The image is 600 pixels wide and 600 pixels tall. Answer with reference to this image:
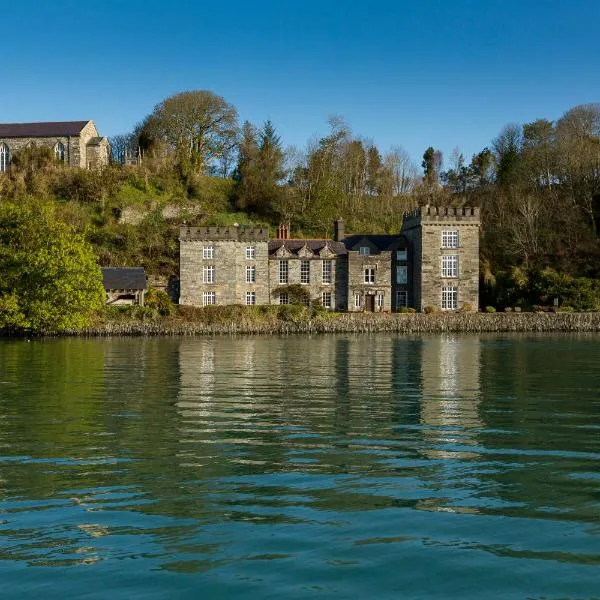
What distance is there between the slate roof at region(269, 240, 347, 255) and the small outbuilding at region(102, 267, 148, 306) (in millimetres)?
11422

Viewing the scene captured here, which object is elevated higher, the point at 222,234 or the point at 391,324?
the point at 222,234

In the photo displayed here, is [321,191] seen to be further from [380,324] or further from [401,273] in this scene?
[380,324]

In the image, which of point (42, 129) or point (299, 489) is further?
point (42, 129)

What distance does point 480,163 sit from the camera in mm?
93750

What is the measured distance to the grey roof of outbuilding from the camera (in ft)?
197

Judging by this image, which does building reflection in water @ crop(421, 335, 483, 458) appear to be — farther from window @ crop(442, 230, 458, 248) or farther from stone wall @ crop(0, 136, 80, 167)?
stone wall @ crop(0, 136, 80, 167)

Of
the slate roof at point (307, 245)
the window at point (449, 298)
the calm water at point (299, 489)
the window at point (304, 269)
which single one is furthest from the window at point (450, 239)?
the calm water at point (299, 489)

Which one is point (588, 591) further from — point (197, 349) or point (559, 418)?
point (197, 349)

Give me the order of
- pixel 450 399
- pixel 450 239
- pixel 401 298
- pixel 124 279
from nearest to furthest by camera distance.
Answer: pixel 450 399 < pixel 124 279 < pixel 450 239 < pixel 401 298

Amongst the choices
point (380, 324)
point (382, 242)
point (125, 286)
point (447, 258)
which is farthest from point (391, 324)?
point (125, 286)

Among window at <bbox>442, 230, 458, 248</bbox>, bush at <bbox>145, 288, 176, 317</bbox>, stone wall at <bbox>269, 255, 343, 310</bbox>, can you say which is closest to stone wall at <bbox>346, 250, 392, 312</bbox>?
stone wall at <bbox>269, 255, 343, 310</bbox>

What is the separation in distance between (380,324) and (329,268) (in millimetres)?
9615

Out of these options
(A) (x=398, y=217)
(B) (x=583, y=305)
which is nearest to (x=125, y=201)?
(A) (x=398, y=217)

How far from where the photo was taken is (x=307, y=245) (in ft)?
217
